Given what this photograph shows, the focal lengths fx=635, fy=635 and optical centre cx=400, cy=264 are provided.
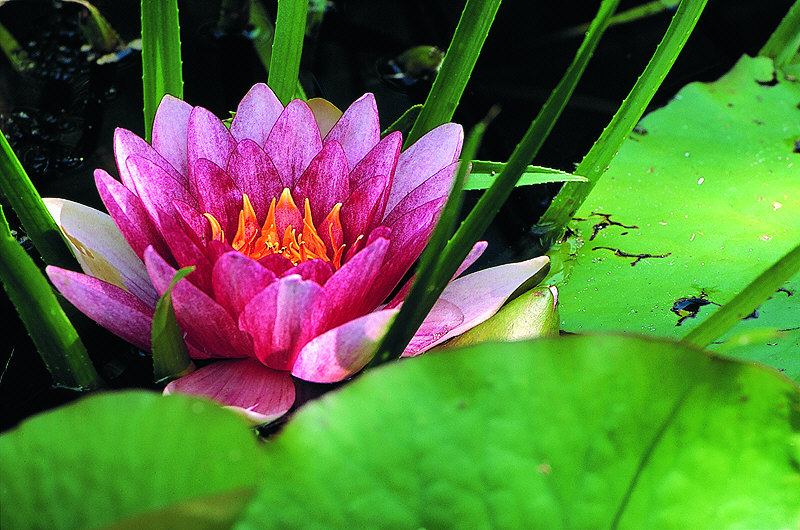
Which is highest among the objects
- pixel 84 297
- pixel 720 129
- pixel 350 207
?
pixel 720 129

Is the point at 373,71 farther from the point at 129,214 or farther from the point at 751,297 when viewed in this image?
the point at 751,297

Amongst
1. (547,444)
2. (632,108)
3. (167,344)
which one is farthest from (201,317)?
(632,108)

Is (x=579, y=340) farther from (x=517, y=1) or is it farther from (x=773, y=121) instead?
(x=517, y=1)

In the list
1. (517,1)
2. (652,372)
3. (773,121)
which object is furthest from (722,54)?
(652,372)

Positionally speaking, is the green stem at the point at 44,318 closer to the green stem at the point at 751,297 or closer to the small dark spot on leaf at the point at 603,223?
the green stem at the point at 751,297

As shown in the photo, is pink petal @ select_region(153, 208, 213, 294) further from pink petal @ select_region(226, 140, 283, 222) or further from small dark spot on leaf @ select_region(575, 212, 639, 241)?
small dark spot on leaf @ select_region(575, 212, 639, 241)

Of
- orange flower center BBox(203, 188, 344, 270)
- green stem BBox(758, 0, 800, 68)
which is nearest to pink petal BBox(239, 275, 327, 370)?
orange flower center BBox(203, 188, 344, 270)

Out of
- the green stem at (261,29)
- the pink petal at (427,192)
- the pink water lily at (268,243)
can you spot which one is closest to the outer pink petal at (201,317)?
the pink water lily at (268,243)
